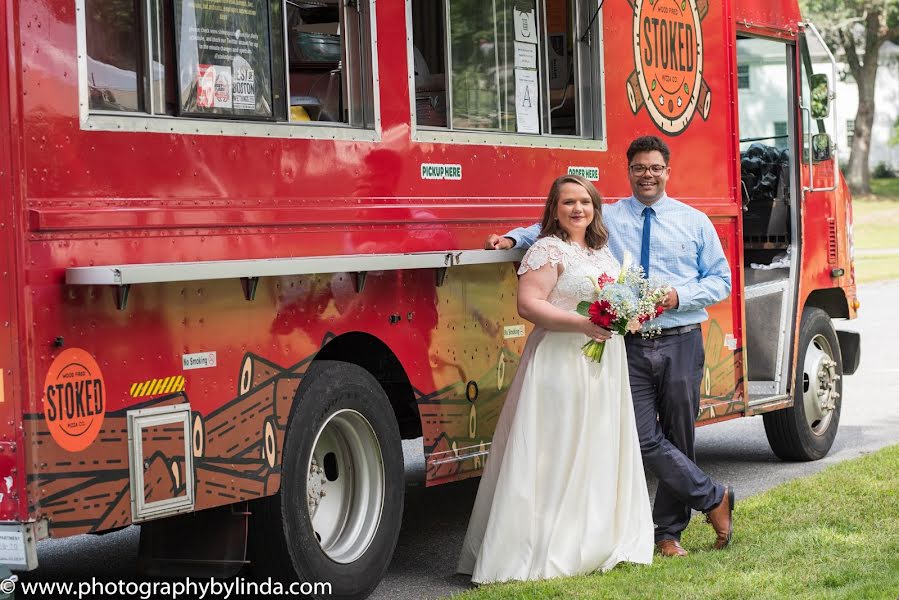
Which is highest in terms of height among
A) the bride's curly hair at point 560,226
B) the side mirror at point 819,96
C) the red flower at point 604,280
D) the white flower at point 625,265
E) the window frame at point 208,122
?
the side mirror at point 819,96

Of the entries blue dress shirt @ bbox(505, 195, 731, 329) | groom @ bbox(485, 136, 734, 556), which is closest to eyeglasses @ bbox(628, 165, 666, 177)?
groom @ bbox(485, 136, 734, 556)

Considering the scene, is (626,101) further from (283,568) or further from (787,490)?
(283,568)

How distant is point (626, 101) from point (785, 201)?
2.43 meters

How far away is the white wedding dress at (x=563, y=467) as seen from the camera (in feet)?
20.6

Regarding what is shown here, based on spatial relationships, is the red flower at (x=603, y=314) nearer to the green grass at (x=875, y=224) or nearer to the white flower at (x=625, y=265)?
the white flower at (x=625, y=265)

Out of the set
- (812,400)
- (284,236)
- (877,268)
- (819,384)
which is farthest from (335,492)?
(877,268)

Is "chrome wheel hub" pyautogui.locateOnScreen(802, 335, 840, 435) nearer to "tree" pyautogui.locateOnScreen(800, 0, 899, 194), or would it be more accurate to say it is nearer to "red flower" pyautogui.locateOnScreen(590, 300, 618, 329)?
"red flower" pyautogui.locateOnScreen(590, 300, 618, 329)

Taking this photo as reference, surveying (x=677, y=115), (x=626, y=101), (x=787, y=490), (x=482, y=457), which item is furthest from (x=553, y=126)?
(x=787, y=490)

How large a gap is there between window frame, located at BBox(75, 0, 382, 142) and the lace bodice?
880 mm

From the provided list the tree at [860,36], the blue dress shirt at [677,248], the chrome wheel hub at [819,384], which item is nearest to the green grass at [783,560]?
the blue dress shirt at [677,248]

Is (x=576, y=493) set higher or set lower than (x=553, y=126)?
lower

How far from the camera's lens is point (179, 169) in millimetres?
5258

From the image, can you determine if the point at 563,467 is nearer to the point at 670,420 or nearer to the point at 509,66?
the point at 670,420

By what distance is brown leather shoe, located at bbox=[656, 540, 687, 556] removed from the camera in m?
6.66
